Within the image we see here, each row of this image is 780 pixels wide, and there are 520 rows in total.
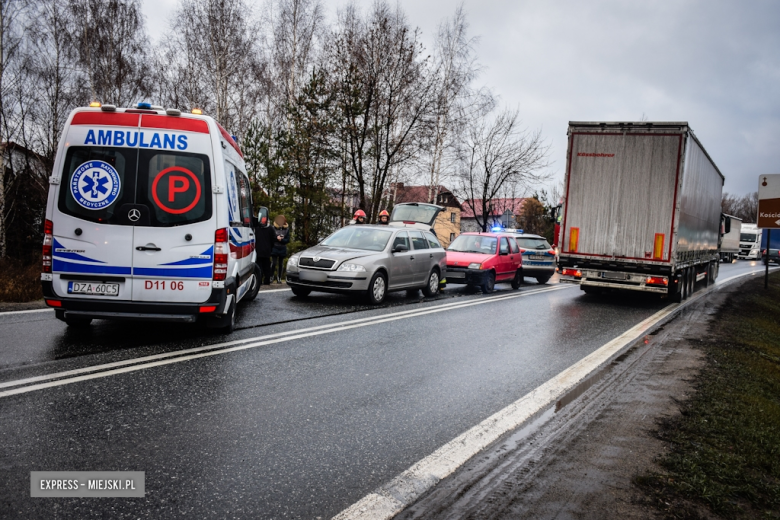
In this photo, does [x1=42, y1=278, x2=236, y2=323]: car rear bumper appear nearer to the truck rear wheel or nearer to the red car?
the red car

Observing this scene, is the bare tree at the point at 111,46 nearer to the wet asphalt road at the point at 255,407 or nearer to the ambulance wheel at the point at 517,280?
the ambulance wheel at the point at 517,280

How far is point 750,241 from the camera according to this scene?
58.5 meters

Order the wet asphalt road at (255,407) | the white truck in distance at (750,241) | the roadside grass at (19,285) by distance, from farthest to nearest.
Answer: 1. the white truck in distance at (750,241)
2. the roadside grass at (19,285)
3. the wet asphalt road at (255,407)

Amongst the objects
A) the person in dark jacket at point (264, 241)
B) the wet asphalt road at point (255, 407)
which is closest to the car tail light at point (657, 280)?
the wet asphalt road at point (255, 407)

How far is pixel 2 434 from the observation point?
3.76 meters

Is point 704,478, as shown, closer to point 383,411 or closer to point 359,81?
point 383,411

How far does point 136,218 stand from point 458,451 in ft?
14.8

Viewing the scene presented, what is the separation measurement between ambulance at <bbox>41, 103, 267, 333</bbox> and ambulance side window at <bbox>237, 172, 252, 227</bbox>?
167 cm

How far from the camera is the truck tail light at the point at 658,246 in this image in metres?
13.1

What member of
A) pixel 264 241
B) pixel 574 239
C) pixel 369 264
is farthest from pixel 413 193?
pixel 369 264

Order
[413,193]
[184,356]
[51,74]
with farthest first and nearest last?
[413,193], [51,74], [184,356]

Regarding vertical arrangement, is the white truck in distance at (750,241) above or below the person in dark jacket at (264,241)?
above

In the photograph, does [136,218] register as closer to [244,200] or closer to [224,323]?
[224,323]

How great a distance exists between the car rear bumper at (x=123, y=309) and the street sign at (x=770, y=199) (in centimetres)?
1677
